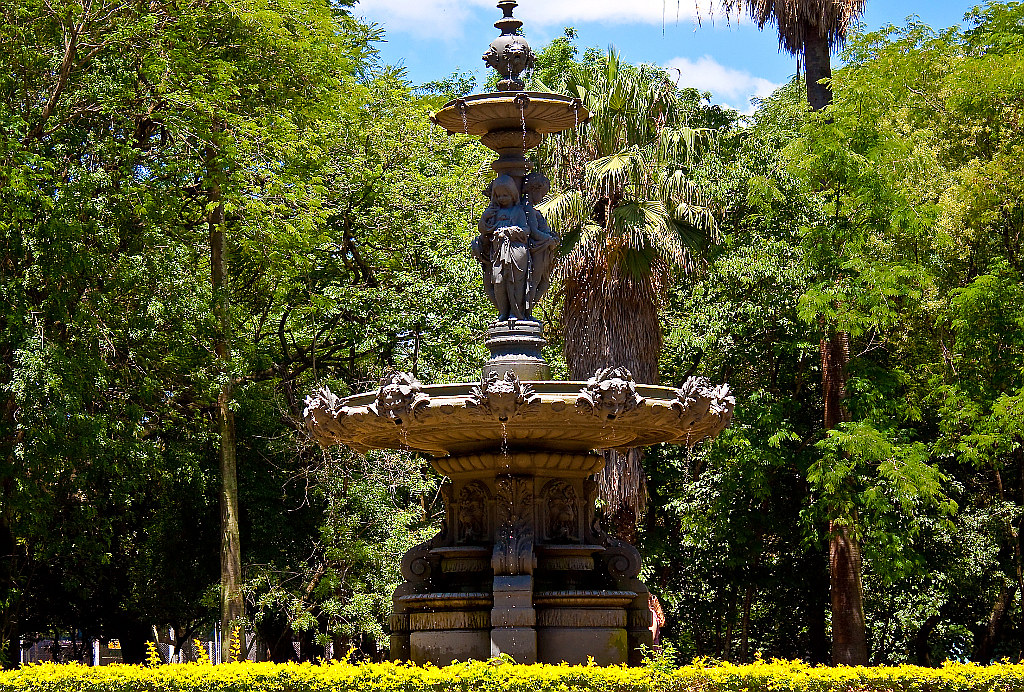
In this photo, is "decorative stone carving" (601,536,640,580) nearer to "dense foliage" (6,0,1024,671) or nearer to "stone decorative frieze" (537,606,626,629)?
"stone decorative frieze" (537,606,626,629)

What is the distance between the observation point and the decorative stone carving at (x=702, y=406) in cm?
938

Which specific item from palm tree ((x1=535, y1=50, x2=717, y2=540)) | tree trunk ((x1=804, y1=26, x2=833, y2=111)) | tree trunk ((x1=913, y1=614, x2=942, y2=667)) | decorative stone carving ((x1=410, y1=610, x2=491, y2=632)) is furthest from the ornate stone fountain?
tree trunk ((x1=804, y1=26, x2=833, y2=111))

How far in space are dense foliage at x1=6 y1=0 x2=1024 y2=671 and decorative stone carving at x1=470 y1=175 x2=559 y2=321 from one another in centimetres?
760

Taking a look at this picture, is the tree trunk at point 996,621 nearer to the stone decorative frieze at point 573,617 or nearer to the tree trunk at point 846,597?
the tree trunk at point 846,597

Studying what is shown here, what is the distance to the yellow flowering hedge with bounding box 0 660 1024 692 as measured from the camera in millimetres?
7973

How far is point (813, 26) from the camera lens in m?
28.1

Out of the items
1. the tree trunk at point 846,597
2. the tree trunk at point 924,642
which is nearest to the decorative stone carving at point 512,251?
the tree trunk at point 846,597

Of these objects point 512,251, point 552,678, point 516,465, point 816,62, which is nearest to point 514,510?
point 516,465

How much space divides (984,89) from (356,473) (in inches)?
423

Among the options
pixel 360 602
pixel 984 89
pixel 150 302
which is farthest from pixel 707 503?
pixel 150 302

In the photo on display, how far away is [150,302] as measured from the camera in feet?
57.4

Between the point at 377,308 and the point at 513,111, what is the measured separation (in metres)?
10.2

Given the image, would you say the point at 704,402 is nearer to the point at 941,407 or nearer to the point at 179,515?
the point at 941,407

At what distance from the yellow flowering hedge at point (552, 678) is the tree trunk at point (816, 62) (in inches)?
804
